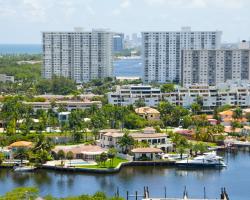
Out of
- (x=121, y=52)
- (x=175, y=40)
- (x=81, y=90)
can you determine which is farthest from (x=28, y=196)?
(x=121, y=52)

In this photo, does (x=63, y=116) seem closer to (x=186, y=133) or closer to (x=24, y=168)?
(x=186, y=133)

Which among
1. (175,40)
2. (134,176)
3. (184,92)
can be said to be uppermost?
(175,40)

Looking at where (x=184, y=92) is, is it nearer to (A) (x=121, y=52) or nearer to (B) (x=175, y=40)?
(B) (x=175, y=40)

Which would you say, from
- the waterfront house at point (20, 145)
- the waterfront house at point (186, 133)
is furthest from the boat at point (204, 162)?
the waterfront house at point (186, 133)

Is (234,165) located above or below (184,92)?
below

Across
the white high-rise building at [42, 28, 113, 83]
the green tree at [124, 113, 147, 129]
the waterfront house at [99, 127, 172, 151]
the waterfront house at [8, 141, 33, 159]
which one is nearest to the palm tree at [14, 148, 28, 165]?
the waterfront house at [8, 141, 33, 159]

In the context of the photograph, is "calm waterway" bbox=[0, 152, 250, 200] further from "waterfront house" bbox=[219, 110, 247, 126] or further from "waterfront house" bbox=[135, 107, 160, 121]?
"waterfront house" bbox=[135, 107, 160, 121]

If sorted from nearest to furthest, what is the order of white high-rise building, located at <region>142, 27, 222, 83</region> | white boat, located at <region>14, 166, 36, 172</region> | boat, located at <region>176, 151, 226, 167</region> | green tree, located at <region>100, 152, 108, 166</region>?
white boat, located at <region>14, 166, 36, 172</region> → green tree, located at <region>100, 152, 108, 166</region> → boat, located at <region>176, 151, 226, 167</region> → white high-rise building, located at <region>142, 27, 222, 83</region>
